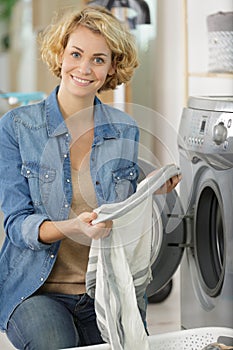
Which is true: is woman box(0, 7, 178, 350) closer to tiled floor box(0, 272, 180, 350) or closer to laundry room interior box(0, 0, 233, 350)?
laundry room interior box(0, 0, 233, 350)

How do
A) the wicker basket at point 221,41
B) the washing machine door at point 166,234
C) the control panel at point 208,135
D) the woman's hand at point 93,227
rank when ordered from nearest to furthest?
1. the woman's hand at point 93,227
2. the washing machine door at point 166,234
3. the control panel at point 208,135
4. the wicker basket at point 221,41

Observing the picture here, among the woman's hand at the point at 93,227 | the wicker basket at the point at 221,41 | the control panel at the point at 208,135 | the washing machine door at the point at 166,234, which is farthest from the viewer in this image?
the wicker basket at the point at 221,41

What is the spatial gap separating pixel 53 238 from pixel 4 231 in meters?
0.13

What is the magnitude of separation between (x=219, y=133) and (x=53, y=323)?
615 mm

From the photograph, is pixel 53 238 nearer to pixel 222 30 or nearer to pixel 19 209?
pixel 19 209

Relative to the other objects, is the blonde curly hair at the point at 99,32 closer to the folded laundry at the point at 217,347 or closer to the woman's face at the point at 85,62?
the woman's face at the point at 85,62

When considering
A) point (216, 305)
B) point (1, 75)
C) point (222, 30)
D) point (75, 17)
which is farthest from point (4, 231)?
point (222, 30)

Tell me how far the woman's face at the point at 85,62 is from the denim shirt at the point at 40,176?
0.05 m

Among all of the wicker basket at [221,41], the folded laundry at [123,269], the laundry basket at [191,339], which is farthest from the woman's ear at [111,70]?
the laundry basket at [191,339]

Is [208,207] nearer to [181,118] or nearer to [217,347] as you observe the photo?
[181,118]

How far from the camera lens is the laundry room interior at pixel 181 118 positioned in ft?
5.64

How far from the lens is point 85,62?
1.64m

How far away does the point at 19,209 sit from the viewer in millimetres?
1625

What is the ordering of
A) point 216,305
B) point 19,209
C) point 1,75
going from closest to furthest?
point 19,209 < point 1,75 < point 216,305
